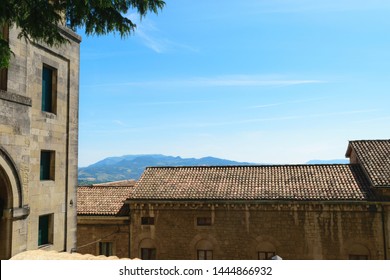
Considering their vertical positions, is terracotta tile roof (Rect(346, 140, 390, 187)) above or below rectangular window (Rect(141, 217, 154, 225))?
above

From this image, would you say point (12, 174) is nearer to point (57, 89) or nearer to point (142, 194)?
point (57, 89)

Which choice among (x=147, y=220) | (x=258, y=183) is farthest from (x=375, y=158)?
(x=147, y=220)

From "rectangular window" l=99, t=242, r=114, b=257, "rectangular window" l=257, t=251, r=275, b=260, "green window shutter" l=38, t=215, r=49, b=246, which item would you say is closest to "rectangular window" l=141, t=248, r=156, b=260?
"rectangular window" l=99, t=242, r=114, b=257

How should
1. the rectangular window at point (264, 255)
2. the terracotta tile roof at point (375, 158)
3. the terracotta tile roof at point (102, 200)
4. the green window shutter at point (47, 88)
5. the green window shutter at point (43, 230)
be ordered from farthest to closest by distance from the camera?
the terracotta tile roof at point (102, 200)
the rectangular window at point (264, 255)
the terracotta tile roof at point (375, 158)
the green window shutter at point (47, 88)
the green window shutter at point (43, 230)

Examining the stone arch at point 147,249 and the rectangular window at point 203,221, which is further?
the stone arch at point 147,249

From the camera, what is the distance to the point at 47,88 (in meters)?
13.5

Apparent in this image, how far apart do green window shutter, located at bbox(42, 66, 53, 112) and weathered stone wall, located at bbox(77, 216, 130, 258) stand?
33.4 feet

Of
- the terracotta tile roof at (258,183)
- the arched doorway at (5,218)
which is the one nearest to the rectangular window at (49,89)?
the arched doorway at (5,218)

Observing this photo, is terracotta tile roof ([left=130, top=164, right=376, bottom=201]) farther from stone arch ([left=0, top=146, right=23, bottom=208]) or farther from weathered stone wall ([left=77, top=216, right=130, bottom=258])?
stone arch ([left=0, top=146, right=23, bottom=208])

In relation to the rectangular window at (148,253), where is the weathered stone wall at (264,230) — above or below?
above

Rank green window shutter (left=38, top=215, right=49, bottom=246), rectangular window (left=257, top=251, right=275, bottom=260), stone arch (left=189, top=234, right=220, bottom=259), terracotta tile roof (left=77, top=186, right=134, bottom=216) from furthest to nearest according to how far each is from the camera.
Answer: terracotta tile roof (left=77, top=186, right=134, bottom=216)
stone arch (left=189, top=234, right=220, bottom=259)
rectangular window (left=257, top=251, right=275, bottom=260)
green window shutter (left=38, top=215, right=49, bottom=246)

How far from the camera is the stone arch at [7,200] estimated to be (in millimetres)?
10656

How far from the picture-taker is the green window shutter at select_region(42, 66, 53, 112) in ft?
43.5

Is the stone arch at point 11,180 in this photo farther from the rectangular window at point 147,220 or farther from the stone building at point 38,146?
the rectangular window at point 147,220
